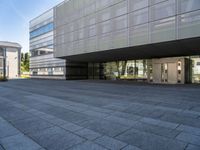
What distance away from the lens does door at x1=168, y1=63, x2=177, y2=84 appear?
21000mm

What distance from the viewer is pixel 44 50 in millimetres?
38188

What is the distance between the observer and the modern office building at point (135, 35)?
14.2 meters

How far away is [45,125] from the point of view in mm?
5035

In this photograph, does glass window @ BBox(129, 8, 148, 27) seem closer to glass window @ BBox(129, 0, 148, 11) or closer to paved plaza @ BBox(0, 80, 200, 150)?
glass window @ BBox(129, 0, 148, 11)

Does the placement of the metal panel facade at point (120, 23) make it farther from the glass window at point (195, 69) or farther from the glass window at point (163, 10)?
the glass window at point (195, 69)

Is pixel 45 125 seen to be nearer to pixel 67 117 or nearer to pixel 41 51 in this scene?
pixel 67 117

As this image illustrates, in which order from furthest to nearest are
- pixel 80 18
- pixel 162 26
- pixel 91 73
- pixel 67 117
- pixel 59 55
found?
pixel 91 73
pixel 59 55
pixel 80 18
pixel 162 26
pixel 67 117

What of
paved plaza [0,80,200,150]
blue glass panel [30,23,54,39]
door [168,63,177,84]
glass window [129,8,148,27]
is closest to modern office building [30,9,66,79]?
blue glass panel [30,23,54,39]

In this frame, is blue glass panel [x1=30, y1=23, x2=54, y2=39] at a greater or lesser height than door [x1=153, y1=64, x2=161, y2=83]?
greater

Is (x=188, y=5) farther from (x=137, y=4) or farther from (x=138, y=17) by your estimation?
(x=137, y=4)

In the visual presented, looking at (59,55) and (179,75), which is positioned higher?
(59,55)

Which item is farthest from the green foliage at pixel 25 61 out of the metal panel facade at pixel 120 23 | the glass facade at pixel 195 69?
the glass facade at pixel 195 69

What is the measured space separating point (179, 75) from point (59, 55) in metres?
19.8

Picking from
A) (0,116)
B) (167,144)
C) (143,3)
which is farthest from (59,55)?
(167,144)
